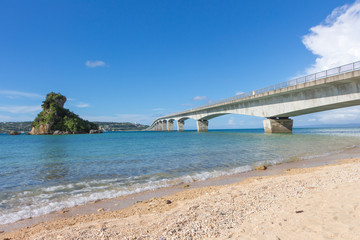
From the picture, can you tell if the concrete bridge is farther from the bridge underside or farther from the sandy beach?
the sandy beach

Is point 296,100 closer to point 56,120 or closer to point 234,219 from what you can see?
point 234,219

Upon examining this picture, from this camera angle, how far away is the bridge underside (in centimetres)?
2678

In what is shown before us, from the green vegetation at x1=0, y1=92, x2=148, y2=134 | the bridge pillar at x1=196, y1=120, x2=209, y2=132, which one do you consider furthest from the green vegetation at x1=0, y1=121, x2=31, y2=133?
the bridge pillar at x1=196, y1=120, x2=209, y2=132

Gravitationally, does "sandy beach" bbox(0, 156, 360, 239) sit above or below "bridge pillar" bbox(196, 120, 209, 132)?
below

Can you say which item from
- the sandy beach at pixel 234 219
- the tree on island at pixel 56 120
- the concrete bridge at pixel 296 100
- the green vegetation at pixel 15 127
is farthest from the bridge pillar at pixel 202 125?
the green vegetation at pixel 15 127

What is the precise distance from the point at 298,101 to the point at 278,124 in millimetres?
9255

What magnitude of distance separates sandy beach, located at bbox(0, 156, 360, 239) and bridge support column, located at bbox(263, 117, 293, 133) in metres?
38.7

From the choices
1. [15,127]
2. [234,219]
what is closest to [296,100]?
[234,219]

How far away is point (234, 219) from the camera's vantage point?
3.98m

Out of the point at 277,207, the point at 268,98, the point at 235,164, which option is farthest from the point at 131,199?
the point at 268,98

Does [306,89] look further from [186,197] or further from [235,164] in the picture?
[186,197]

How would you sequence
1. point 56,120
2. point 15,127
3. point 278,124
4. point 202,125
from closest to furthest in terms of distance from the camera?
point 278,124 < point 202,125 < point 56,120 < point 15,127

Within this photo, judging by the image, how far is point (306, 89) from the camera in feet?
105

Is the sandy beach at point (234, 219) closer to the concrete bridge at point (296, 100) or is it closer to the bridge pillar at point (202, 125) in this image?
the concrete bridge at point (296, 100)
